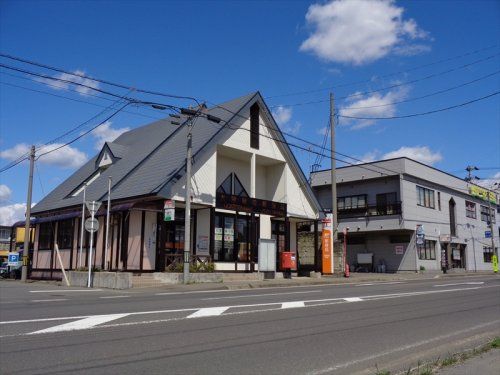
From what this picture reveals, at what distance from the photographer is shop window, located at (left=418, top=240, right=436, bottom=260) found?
139 feet

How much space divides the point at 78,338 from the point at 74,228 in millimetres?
20726

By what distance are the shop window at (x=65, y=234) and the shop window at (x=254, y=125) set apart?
1118 centimetres

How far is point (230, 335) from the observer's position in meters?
8.23

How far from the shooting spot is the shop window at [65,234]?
90.0 feet

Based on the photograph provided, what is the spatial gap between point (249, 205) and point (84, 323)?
1743 cm

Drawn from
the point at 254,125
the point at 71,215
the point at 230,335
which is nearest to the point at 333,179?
the point at 254,125

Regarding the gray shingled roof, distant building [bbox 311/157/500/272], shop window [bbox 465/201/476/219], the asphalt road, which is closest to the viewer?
the asphalt road

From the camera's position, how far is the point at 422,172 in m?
44.2

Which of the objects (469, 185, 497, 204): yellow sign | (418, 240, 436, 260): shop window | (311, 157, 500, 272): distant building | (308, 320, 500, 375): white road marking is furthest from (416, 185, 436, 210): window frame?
(308, 320, 500, 375): white road marking

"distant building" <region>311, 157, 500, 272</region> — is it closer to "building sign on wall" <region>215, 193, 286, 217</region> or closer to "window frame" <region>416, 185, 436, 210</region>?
"window frame" <region>416, 185, 436, 210</region>

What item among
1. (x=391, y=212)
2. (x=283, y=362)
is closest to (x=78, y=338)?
(x=283, y=362)

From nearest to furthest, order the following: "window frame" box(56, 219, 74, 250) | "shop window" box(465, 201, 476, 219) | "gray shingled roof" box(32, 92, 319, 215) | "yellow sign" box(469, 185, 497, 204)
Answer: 1. "gray shingled roof" box(32, 92, 319, 215)
2. "window frame" box(56, 219, 74, 250)
3. "shop window" box(465, 201, 476, 219)
4. "yellow sign" box(469, 185, 497, 204)

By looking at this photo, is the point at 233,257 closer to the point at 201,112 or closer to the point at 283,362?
the point at 201,112

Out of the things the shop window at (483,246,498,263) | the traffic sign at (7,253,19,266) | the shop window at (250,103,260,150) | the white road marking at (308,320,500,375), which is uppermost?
the shop window at (250,103,260,150)
